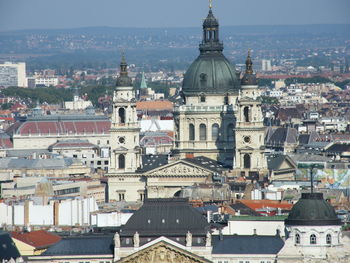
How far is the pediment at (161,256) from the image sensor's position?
64688 millimetres

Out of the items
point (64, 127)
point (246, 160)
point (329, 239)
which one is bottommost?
point (329, 239)

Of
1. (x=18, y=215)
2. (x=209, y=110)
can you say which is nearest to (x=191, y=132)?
(x=209, y=110)

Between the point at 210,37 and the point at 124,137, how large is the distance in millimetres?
9424

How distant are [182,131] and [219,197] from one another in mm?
19413

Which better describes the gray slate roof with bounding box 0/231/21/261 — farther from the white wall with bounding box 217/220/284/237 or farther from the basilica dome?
the basilica dome

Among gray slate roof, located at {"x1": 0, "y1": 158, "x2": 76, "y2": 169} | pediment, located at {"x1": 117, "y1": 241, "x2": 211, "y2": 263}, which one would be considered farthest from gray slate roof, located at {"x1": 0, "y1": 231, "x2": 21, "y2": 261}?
gray slate roof, located at {"x1": 0, "y1": 158, "x2": 76, "y2": 169}

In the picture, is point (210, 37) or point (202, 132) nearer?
point (202, 132)

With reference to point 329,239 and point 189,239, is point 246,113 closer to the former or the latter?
point 189,239

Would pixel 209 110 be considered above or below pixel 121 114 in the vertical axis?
above

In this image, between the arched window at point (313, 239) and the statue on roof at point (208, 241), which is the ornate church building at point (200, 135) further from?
the arched window at point (313, 239)

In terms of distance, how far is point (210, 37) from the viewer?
382 ft

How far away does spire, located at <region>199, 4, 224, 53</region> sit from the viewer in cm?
11531

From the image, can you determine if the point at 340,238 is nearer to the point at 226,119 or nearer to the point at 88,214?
the point at 88,214

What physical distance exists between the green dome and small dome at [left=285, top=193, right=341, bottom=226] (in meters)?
50.2
